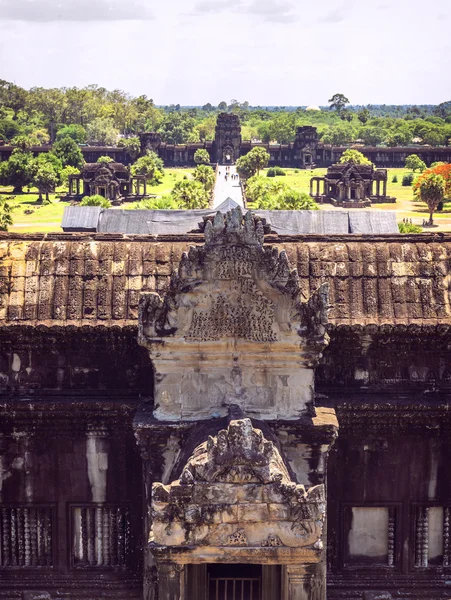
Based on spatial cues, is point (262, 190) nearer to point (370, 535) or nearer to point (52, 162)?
point (52, 162)

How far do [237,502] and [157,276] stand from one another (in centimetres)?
424

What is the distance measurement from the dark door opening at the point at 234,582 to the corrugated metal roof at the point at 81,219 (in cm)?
3377

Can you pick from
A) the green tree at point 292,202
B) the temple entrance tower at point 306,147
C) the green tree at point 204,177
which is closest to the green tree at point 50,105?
the temple entrance tower at point 306,147

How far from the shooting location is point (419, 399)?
12781 millimetres

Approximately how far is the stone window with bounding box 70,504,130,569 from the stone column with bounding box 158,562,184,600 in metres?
2.65

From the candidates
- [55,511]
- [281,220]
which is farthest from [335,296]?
[281,220]

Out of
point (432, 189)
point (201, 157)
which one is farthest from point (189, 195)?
point (201, 157)

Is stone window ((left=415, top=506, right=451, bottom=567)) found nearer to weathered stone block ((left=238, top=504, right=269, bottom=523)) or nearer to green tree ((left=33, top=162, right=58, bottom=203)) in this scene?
weathered stone block ((left=238, top=504, right=269, bottom=523))

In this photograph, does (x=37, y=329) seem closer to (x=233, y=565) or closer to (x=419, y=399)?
(x=233, y=565)

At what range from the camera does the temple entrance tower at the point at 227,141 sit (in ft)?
447

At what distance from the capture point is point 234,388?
11.9 metres

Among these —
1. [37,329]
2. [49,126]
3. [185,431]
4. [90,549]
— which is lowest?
[90,549]

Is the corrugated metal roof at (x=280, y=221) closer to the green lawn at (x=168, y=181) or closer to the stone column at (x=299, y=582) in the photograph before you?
the stone column at (x=299, y=582)

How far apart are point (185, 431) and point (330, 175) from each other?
80.5 m
